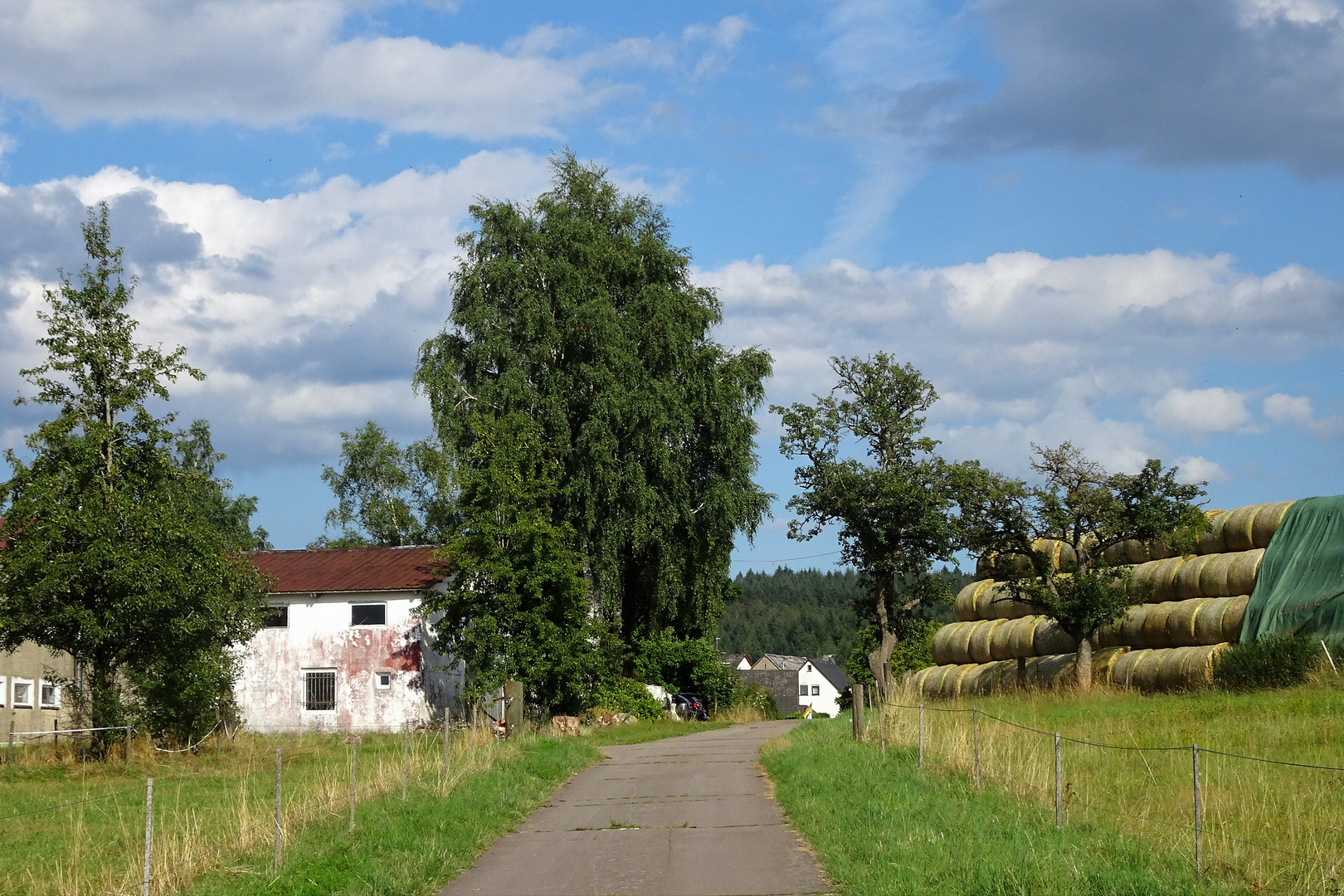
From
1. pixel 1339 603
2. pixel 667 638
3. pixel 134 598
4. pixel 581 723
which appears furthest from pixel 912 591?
pixel 134 598

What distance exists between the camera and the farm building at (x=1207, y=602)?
83.5 feet

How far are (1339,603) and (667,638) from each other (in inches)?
803

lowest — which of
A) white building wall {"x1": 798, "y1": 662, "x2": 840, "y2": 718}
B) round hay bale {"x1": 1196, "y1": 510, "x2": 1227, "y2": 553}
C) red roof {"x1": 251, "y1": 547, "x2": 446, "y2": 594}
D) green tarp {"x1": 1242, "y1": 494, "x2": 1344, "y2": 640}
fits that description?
white building wall {"x1": 798, "y1": 662, "x2": 840, "y2": 718}

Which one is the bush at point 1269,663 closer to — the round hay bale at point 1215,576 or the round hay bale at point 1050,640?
the round hay bale at point 1215,576

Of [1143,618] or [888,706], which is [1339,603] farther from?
[888,706]

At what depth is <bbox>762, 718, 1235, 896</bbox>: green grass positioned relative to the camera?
883 cm

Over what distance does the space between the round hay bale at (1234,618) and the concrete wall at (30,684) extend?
2979cm

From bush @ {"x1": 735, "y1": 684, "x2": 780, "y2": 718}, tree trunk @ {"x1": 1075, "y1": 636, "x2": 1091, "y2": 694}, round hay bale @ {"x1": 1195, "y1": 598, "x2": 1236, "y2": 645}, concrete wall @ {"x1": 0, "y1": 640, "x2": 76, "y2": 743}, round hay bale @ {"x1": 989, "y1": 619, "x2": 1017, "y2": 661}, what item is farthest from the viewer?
bush @ {"x1": 735, "y1": 684, "x2": 780, "y2": 718}

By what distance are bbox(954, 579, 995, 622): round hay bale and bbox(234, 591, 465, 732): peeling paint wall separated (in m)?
15.9

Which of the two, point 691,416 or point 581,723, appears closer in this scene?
point 581,723

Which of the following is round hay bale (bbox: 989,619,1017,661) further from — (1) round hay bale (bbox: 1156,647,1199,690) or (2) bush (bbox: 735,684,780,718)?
(2) bush (bbox: 735,684,780,718)

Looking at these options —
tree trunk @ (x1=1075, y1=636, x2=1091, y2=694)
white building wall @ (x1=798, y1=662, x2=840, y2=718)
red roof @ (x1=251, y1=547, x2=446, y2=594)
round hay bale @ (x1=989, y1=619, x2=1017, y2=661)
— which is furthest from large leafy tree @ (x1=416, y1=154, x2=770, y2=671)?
white building wall @ (x1=798, y1=662, x2=840, y2=718)

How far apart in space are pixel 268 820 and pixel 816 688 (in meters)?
123

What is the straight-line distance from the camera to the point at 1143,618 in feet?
97.7
